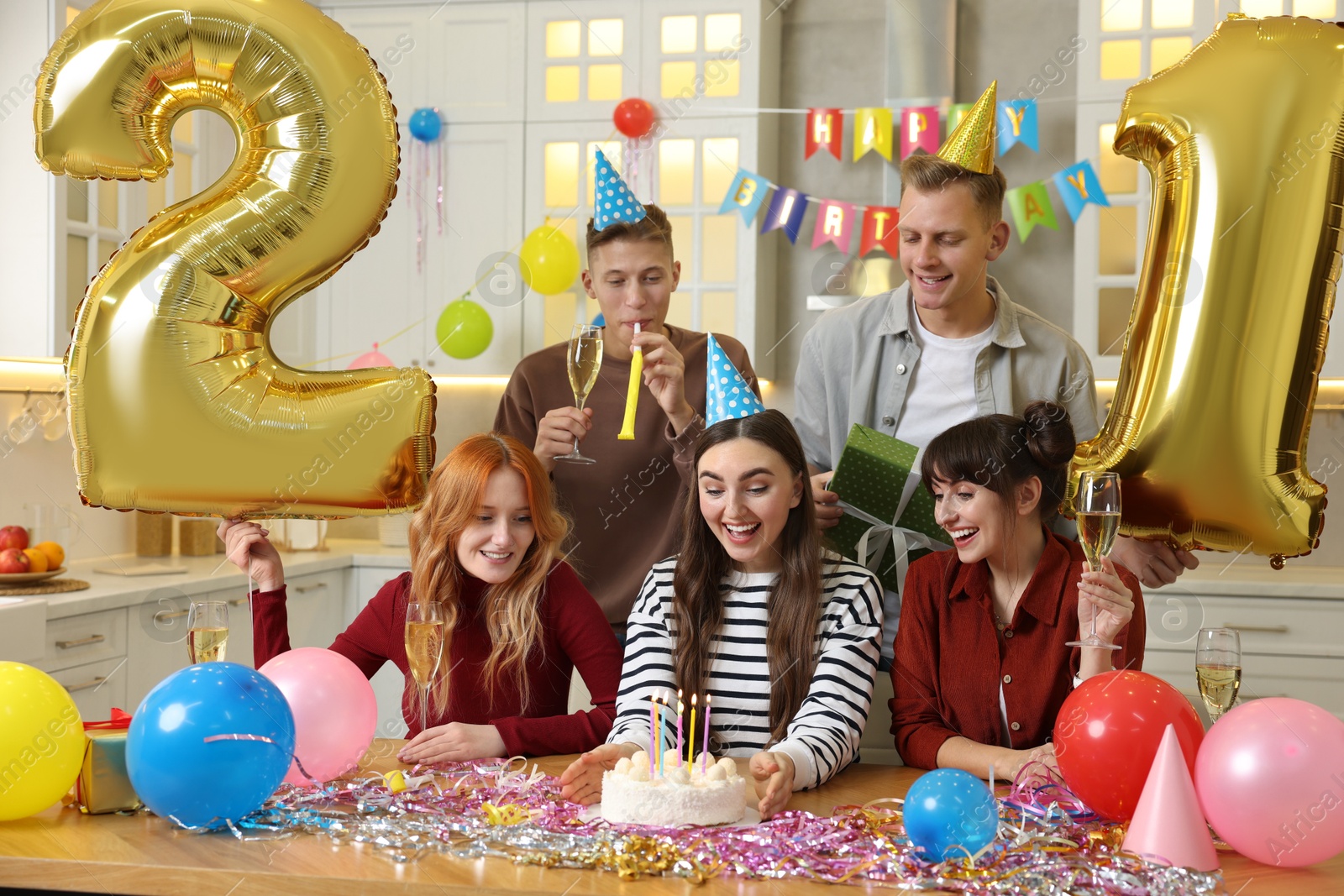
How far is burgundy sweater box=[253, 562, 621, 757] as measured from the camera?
1840 mm

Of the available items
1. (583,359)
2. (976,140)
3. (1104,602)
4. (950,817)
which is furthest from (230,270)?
(976,140)

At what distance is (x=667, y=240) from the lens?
2141 mm

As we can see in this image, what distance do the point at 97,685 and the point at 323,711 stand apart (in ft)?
5.32

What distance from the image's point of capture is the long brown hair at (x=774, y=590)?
5.56 ft

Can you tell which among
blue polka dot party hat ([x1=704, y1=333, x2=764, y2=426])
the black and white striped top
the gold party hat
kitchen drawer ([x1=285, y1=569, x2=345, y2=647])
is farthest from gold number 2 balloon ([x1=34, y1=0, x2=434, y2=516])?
kitchen drawer ([x1=285, y1=569, x2=345, y2=647])

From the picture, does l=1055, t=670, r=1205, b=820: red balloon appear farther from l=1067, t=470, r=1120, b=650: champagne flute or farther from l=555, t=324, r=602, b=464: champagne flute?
l=555, t=324, r=602, b=464: champagne flute

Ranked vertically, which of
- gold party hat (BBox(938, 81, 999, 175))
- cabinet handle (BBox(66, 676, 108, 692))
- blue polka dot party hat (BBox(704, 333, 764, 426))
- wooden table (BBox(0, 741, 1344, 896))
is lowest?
cabinet handle (BBox(66, 676, 108, 692))

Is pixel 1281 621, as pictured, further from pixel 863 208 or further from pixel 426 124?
pixel 426 124

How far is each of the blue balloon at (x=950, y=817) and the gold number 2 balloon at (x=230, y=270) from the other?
25.6 inches

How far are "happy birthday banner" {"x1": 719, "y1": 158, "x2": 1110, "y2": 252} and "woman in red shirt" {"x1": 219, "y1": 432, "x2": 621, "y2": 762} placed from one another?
6.06 ft

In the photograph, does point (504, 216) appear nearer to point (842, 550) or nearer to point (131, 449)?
point (842, 550)

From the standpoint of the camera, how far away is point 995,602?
5.83 feet

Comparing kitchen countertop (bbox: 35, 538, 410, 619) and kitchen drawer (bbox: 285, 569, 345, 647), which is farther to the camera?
kitchen drawer (bbox: 285, 569, 345, 647)

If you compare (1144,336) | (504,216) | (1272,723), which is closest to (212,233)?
(1144,336)
